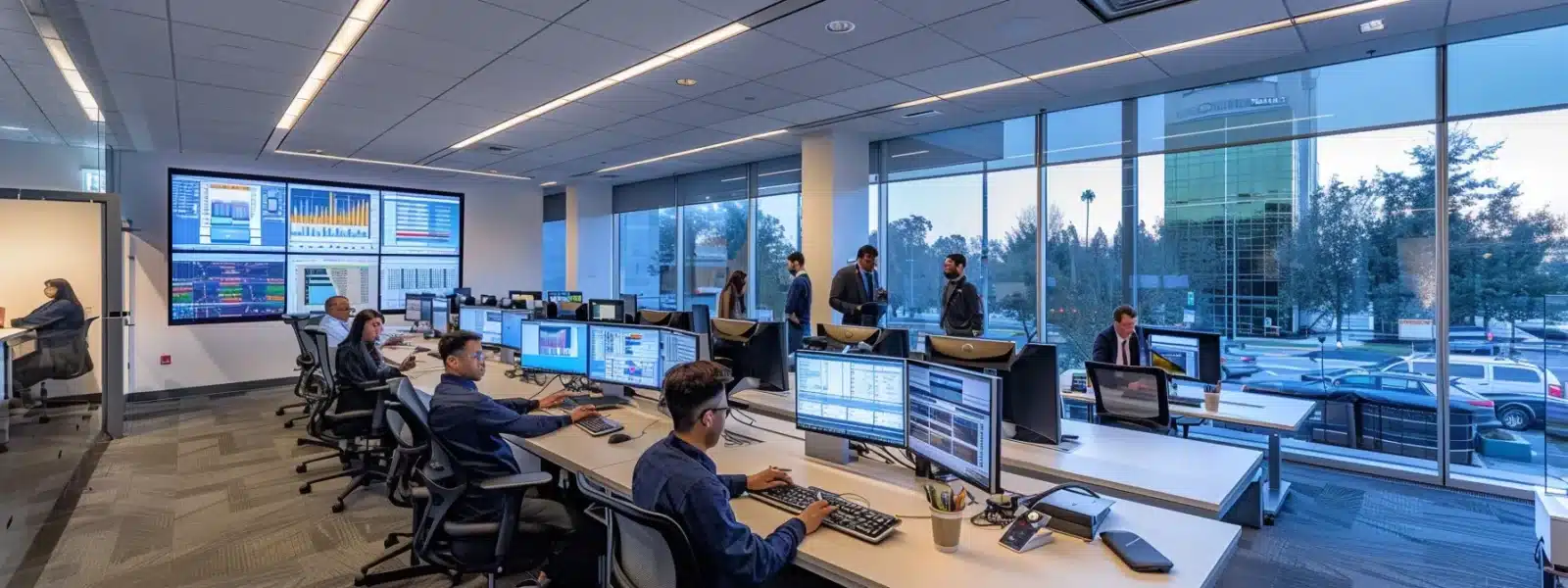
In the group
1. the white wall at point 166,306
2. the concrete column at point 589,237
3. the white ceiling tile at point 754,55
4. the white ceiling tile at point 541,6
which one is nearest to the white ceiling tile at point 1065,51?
the white ceiling tile at point 754,55

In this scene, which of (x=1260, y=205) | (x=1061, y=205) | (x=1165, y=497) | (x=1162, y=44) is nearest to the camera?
(x=1165, y=497)

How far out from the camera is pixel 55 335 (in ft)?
14.5

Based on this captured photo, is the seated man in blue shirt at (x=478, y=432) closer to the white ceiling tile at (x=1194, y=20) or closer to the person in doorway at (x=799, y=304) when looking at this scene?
the person in doorway at (x=799, y=304)

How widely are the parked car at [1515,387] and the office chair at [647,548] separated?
17.2 ft

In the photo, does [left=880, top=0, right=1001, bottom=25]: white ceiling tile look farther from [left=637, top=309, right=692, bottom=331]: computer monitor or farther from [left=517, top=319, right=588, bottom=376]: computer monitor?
[left=517, top=319, right=588, bottom=376]: computer monitor

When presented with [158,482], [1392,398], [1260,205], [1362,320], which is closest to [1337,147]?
[1260,205]

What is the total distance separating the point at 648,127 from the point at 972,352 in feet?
14.2

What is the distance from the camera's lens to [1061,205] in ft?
19.3

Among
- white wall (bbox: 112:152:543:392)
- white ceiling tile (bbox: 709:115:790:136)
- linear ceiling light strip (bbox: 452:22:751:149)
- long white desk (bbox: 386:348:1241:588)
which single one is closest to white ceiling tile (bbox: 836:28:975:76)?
linear ceiling light strip (bbox: 452:22:751:149)

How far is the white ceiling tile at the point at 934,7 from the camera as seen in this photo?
129 inches

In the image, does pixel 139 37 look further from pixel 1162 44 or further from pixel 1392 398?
pixel 1392 398

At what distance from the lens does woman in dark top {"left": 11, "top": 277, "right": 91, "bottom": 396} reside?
12.6ft

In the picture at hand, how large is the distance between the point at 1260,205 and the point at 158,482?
770 centimetres

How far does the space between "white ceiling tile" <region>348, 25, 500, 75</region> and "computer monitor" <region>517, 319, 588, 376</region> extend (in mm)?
1590
